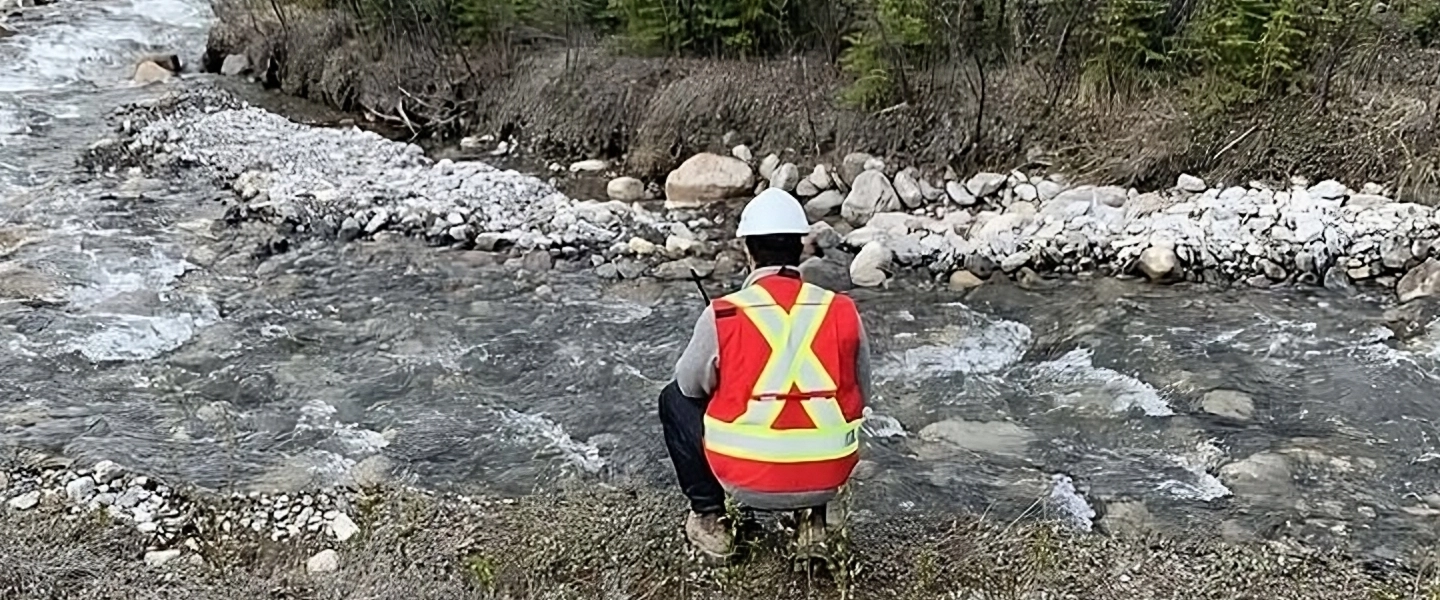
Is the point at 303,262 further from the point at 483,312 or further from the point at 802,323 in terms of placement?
the point at 802,323

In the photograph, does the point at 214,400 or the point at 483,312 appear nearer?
the point at 214,400

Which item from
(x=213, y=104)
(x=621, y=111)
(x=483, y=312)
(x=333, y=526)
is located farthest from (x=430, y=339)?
(x=213, y=104)

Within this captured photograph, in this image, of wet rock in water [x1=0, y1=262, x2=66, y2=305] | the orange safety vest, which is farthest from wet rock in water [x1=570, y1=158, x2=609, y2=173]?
the orange safety vest


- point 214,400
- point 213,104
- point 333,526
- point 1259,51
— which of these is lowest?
point 213,104

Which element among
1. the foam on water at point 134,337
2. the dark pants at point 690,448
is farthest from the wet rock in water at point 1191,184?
the foam on water at point 134,337

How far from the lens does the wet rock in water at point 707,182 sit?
8703 millimetres

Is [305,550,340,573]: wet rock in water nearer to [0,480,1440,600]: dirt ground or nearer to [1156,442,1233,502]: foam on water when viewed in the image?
[0,480,1440,600]: dirt ground

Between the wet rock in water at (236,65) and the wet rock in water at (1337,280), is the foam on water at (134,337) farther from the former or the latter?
the wet rock in water at (236,65)

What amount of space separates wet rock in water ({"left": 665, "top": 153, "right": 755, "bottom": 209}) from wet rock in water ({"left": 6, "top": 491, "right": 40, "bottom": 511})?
4.73 metres

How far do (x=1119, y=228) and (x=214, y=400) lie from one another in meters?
4.99

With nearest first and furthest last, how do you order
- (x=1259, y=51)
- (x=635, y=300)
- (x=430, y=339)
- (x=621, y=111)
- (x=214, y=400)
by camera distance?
(x=214, y=400), (x=430, y=339), (x=635, y=300), (x=1259, y=51), (x=621, y=111)

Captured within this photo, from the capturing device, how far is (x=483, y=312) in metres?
7.02

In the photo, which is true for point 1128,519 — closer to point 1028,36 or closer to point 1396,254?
point 1396,254

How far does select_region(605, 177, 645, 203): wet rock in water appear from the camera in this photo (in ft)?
29.3
